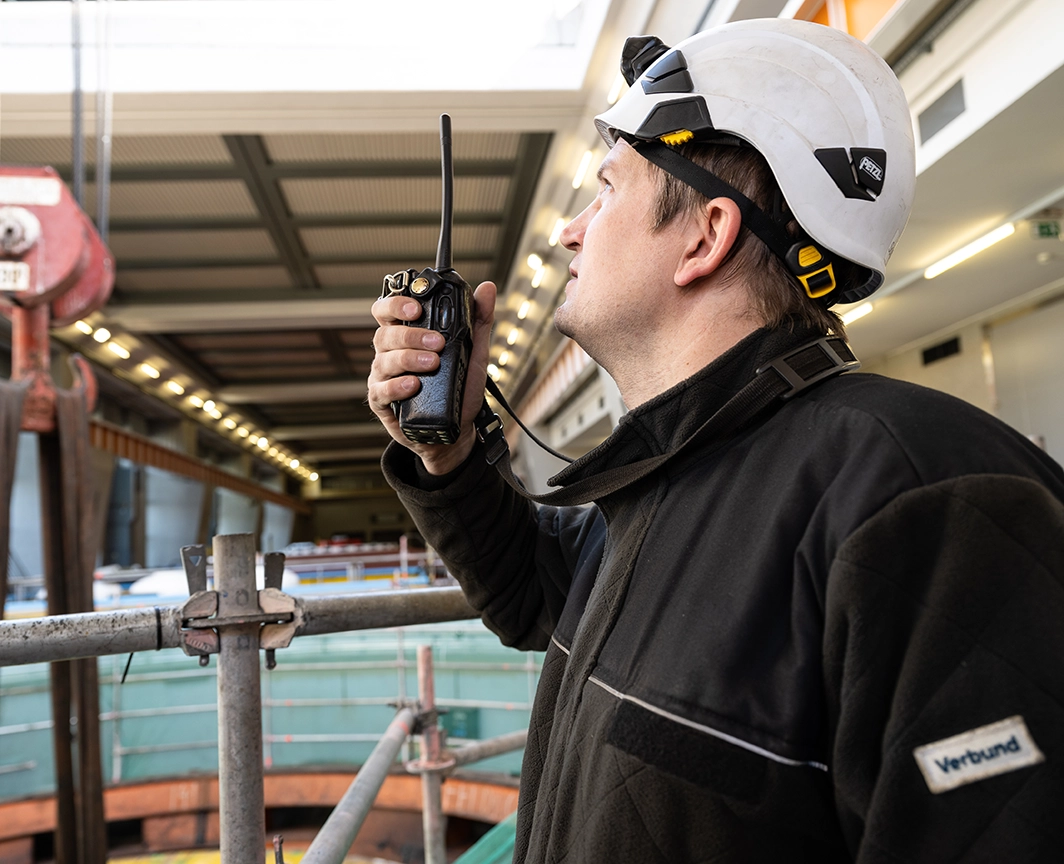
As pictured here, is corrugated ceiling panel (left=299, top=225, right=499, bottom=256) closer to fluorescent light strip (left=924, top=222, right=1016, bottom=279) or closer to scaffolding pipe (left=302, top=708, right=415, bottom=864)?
fluorescent light strip (left=924, top=222, right=1016, bottom=279)

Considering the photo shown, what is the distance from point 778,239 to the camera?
3.59ft

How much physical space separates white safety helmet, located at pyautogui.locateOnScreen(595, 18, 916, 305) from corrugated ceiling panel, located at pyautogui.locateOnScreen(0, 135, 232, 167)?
11.1m

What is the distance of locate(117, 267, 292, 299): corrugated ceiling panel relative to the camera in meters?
15.8

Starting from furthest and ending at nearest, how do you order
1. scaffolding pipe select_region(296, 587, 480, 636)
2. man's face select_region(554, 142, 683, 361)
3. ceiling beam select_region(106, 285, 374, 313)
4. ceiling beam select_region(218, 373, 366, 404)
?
ceiling beam select_region(218, 373, 366, 404), ceiling beam select_region(106, 285, 374, 313), scaffolding pipe select_region(296, 587, 480, 636), man's face select_region(554, 142, 683, 361)

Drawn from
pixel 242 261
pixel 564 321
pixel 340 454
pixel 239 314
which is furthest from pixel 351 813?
pixel 340 454

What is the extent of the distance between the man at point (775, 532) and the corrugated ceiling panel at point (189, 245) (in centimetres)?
1434

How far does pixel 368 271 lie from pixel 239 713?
15.6 meters

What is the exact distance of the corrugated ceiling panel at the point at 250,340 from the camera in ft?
65.7

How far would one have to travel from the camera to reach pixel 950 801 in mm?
641

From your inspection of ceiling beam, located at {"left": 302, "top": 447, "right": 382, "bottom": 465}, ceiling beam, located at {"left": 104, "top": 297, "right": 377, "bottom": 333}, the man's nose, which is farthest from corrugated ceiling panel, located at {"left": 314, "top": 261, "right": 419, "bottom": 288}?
ceiling beam, located at {"left": 302, "top": 447, "right": 382, "bottom": 465}

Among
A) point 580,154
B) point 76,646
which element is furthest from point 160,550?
point 76,646

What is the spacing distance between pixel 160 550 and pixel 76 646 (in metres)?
27.3

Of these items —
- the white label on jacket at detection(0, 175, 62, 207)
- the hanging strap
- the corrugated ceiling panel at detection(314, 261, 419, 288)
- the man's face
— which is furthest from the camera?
the corrugated ceiling panel at detection(314, 261, 419, 288)

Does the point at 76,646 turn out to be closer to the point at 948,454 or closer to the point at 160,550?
the point at 948,454
